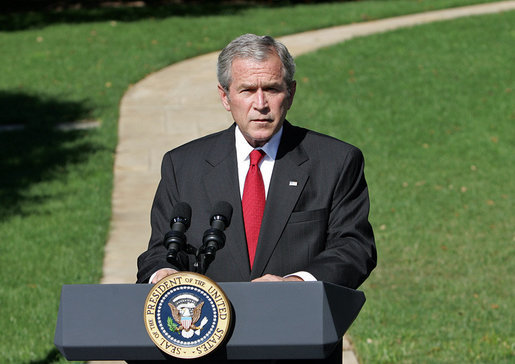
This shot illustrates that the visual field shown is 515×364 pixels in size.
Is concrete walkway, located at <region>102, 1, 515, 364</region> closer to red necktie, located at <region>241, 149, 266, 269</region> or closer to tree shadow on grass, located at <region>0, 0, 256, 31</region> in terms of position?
red necktie, located at <region>241, 149, 266, 269</region>

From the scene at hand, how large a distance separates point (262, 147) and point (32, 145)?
10.1 m

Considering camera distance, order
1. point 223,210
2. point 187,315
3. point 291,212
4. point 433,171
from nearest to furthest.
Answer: point 187,315 < point 223,210 < point 291,212 < point 433,171

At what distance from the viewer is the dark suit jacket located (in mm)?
3352

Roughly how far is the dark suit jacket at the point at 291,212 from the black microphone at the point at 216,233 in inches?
12.1

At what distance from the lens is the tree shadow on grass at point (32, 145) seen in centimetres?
1100

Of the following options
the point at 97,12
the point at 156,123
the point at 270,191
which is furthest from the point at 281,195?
the point at 97,12

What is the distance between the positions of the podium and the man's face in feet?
2.66

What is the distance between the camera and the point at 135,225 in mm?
9844

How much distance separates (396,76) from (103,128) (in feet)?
18.7

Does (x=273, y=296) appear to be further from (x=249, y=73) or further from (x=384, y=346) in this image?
(x=384, y=346)

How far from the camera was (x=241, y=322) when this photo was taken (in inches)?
107

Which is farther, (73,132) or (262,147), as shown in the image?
(73,132)

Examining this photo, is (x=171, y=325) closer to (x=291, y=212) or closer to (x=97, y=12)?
(x=291, y=212)

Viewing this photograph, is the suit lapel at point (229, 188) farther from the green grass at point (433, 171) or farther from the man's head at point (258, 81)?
the green grass at point (433, 171)
